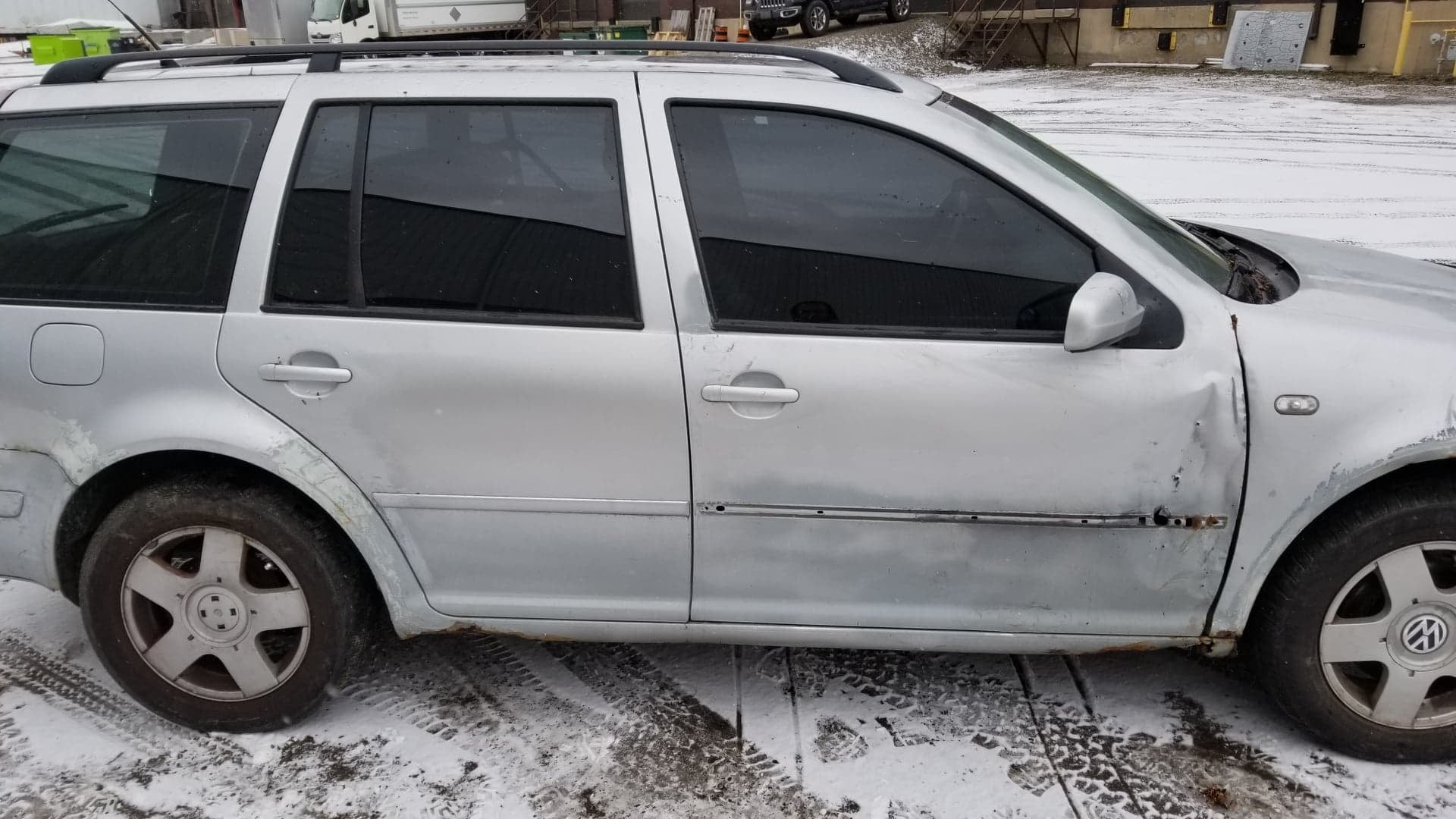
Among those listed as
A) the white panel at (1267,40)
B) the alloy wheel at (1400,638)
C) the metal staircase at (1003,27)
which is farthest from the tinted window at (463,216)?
the metal staircase at (1003,27)

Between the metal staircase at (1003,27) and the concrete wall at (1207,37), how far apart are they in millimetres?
178

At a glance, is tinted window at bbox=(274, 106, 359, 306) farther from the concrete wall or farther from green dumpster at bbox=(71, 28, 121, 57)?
green dumpster at bbox=(71, 28, 121, 57)

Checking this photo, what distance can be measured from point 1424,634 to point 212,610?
313 centimetres

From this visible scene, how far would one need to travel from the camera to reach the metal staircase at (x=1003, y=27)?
23.8 m

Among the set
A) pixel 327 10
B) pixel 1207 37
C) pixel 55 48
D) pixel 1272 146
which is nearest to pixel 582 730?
pixel 1272 146

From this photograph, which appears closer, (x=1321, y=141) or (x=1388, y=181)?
(x=1388, y=181)

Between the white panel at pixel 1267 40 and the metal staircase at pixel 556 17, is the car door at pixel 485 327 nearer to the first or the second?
the white panel at pixel 1267 40

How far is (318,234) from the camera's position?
280 cm

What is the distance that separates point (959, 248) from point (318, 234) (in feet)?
5.37

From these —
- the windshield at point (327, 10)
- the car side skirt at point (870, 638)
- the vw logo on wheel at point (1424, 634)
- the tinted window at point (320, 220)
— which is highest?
the windshield at point (327, 10)

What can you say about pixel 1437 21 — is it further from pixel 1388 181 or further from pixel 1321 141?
pixel 1388 181

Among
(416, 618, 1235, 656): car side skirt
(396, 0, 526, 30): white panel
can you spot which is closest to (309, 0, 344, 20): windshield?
(396, 0, 526, 30): white panel

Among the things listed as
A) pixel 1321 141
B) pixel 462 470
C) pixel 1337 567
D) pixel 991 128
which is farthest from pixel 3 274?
pixel 1321 141

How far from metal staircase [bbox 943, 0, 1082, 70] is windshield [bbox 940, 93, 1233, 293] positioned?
2187cm
